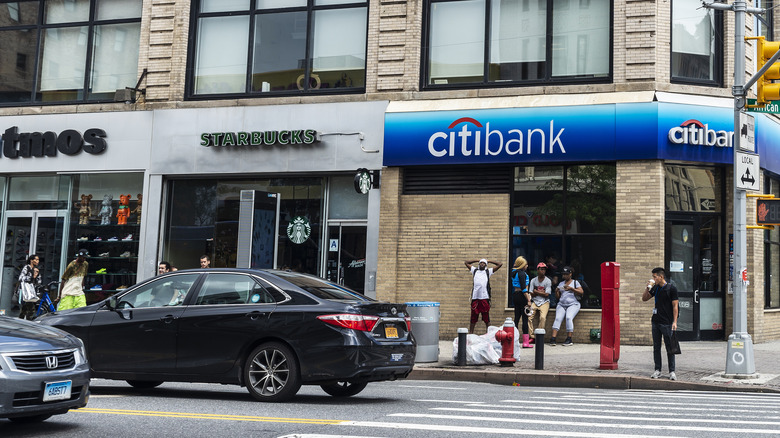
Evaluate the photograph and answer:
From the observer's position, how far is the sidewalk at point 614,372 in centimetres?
1325

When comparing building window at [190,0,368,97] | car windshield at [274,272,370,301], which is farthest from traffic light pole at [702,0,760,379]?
building window at [190,0,368,97]

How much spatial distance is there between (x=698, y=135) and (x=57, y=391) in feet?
48.5

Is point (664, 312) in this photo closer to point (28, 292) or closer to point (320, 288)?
point (320, 288)

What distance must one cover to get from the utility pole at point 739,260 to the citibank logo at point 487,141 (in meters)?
4.86

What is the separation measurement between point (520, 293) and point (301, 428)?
36.2 ft

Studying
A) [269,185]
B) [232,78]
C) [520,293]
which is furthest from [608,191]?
[232,78]

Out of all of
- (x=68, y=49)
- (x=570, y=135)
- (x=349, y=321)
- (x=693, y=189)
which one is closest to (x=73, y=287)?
(x=68, y=49)

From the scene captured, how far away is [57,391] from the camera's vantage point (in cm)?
714

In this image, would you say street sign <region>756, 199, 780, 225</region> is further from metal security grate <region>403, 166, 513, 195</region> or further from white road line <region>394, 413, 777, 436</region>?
white road line <region>394, 413, 777, 436</region>

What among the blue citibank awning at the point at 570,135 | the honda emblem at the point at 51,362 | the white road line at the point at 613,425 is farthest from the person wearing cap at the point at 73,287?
the white road line at the point at 613,425

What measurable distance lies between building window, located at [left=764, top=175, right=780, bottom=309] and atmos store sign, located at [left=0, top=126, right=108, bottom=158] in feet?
54.3

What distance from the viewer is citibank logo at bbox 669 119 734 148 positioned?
18125 millimetres

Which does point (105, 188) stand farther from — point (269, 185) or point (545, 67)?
point (545, 67)

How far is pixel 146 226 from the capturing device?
72.1 ft
